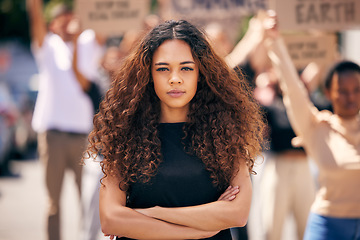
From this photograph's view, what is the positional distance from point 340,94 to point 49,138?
2.93 m

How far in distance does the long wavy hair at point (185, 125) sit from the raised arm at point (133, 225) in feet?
0.34

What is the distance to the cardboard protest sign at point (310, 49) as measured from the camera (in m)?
5.34

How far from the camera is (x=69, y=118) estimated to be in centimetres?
548

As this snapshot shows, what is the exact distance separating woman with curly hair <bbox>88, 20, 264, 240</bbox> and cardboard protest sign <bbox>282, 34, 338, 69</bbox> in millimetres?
2653

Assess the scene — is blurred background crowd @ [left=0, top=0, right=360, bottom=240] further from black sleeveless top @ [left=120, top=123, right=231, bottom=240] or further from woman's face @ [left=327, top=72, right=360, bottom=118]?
black sleeveless top @ [left=120, top=123, right=231, bottom=240]

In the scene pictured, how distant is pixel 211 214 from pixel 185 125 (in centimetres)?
46

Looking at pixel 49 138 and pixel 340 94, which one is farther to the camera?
pixel 49 138

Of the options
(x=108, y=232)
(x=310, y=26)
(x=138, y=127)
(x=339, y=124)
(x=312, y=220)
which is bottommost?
(x=312, y=220)

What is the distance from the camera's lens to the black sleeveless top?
8.42ft

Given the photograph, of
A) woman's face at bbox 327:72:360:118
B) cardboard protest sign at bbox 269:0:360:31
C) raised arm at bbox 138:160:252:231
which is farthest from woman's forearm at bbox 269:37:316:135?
raised arm at bbox 138:160:252:231

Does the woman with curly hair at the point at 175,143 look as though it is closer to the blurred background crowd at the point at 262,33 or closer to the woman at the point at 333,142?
the woman at the point at 333,142

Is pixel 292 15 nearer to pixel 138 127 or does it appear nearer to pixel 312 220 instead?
pixel 312 220

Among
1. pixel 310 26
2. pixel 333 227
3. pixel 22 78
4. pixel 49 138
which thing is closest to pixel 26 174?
pixel 49 138

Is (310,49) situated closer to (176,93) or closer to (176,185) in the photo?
(176,93)
